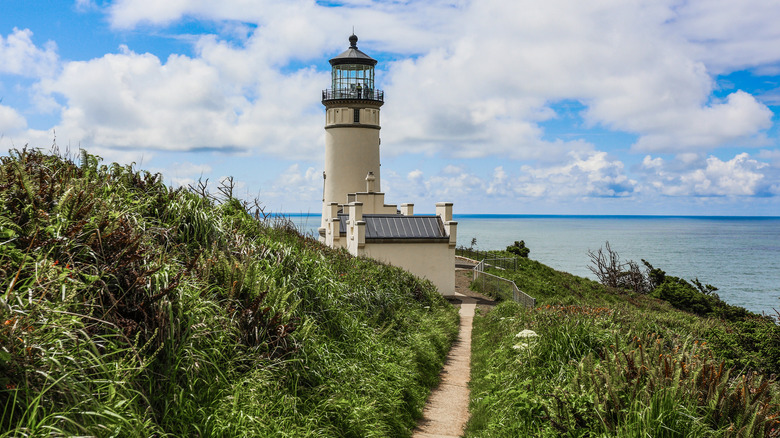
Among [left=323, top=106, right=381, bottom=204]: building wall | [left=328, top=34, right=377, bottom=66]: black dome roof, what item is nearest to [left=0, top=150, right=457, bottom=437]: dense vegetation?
[left=323, top=106, right=381, bottom=204]: building wall

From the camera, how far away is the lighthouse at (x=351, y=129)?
126ft

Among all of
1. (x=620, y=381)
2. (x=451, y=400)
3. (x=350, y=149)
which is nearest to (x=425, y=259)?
(x=350, y=149)

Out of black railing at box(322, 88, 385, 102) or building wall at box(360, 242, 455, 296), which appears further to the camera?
black railing at box(322, 88, 385, 102)

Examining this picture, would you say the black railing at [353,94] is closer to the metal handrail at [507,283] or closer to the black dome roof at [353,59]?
the black dome roof at [353,59]

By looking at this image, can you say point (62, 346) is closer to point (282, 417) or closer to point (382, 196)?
point (282, 417)

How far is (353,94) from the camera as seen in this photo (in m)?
38.4

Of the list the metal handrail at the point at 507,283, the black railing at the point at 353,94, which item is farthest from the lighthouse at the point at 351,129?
the metal handrail at the point at 507,283

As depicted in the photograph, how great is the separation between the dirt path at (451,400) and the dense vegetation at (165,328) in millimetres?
272

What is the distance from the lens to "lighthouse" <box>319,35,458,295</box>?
26234mm

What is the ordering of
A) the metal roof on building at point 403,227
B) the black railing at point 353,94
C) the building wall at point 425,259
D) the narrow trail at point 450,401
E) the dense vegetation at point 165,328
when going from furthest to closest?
the black railing at point 353,94 < the metal roof on building at point 403,227 < the building wall at point 425,259 < the narrow trail at point 450,401 < the dense vegetation at point 165,328

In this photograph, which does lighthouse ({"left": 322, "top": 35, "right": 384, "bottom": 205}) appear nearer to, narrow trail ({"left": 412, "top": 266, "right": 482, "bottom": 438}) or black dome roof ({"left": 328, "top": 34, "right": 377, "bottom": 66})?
black dome roof ({"left": 328, "top": 34, "right": 377, "bottom": 66})

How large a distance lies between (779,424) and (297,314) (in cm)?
577

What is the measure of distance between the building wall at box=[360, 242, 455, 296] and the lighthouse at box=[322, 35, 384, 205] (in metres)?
12.3

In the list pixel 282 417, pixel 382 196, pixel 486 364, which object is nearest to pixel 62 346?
pixel 282 417
